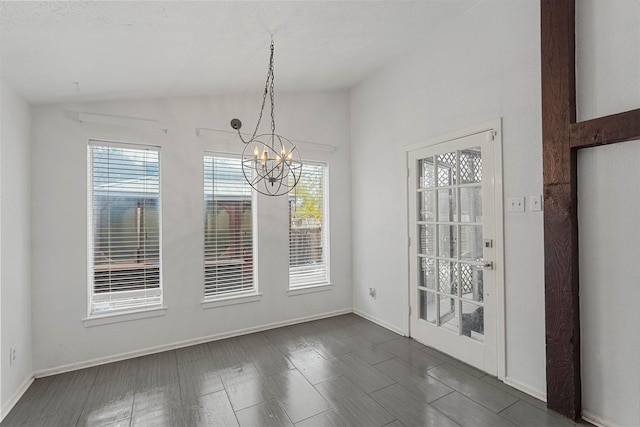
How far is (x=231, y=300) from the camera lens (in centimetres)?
372

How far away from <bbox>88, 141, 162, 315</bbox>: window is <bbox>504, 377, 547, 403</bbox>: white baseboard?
3.46m

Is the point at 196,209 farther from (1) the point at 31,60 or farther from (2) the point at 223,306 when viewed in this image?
(1) the point at 31,60

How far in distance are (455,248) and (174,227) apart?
118 inches

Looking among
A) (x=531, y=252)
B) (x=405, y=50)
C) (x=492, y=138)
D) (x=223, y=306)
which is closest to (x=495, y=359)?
(x=531, y=252)

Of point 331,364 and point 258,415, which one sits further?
point 331,364

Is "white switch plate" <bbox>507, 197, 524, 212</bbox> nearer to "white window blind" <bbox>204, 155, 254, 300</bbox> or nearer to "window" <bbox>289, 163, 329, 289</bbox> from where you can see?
"window" <bbox>289, 163, 329, 289</bbox>

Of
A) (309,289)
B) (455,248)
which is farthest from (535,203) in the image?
(309,289)

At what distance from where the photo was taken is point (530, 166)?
242cm

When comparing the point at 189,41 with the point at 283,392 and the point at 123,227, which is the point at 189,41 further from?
the point at 283,392

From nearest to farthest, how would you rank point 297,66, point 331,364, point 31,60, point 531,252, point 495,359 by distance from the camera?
point 31,60, point 531,252, point 495,359, point 331,364, point 297,66

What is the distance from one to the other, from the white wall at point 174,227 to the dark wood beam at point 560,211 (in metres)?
2.69

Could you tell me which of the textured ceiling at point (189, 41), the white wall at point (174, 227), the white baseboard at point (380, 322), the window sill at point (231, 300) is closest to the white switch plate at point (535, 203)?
the textured ceiling at point (189, 41)

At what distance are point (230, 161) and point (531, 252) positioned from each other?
3263mm

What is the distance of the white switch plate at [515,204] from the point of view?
8.08 ft
